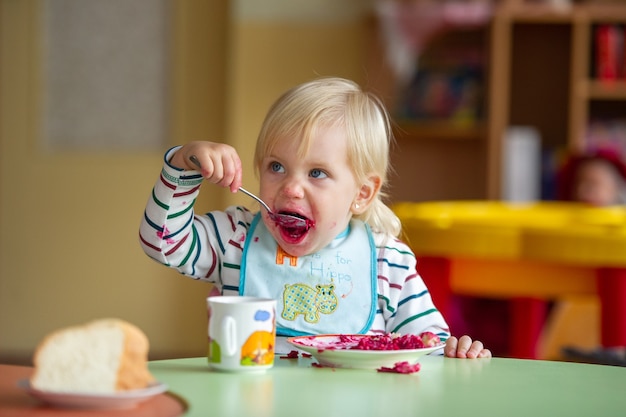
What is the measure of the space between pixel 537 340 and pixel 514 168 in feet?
2.78

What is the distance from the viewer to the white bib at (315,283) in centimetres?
125

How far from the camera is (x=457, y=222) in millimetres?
2594

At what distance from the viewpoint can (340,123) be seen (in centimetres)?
132

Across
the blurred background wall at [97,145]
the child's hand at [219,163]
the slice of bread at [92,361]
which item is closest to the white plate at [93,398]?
the slice of bread at [92,361]

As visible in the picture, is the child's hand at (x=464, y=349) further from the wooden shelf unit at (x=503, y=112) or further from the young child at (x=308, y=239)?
the wooden shelf unit at (x=503, y=112)

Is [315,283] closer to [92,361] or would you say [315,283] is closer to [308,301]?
[308,301]

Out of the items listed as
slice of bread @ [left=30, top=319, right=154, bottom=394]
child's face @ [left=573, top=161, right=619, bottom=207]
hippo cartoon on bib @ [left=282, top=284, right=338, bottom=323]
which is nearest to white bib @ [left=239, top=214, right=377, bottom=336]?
hippo cartoon on bib @ [left=282, top=284, right=338, bottom=323]

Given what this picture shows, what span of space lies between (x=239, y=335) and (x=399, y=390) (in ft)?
0.54

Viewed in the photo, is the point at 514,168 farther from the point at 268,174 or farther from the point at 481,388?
the point at 481,388

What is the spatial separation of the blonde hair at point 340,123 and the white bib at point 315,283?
0.11m

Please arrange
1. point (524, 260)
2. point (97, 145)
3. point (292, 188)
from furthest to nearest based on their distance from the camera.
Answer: point (97, 145) → point (524, 260) → point (292, 188)

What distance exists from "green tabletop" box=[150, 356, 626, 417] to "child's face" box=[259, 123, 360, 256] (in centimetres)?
27

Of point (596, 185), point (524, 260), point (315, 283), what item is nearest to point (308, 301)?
point (315, 283)

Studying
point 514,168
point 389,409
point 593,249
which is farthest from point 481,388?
point 514,168
